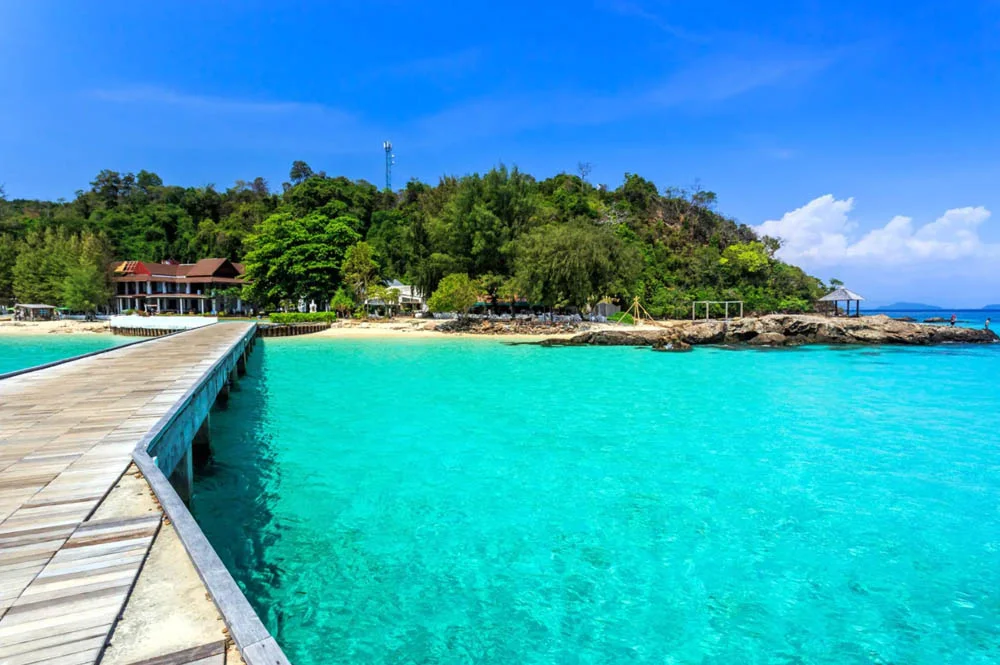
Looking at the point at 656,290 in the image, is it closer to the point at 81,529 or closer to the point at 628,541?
the point at 628,541

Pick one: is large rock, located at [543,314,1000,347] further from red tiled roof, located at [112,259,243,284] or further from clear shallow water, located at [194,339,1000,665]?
red tiled roof, located at [112,259,243,284]

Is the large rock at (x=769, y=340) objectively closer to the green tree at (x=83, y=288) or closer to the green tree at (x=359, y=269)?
the green tree at (x=359, y=269)

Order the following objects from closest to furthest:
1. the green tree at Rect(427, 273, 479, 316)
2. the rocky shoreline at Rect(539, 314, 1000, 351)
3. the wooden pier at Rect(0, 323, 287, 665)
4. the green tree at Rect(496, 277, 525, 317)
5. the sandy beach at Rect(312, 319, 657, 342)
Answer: the wooden pier at Rect(0, 323, 287, 665) → the rocky shoreline at Rect(539, 314, 1000, 351) → the sandy beach at Rect(312, 319, 657, 342) → the green tree at Rect(496, 277, 525, 317) → the green tree at Rect(427, 273, 479, 316)

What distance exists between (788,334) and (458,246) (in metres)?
28.0

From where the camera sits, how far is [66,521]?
12.6 feet

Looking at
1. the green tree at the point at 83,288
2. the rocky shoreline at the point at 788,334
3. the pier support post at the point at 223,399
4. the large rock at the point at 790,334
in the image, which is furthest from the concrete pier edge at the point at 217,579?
the green tree at the point at 83,288

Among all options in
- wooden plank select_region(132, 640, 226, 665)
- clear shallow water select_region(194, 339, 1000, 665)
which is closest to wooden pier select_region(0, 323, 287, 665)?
wooden plank select_region(132, 640, 226, 665)

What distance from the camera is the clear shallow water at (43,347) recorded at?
84.8 ft

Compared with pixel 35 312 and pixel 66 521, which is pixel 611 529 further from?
pixel 35 312

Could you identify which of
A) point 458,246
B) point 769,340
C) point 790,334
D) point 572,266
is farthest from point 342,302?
point 790,334

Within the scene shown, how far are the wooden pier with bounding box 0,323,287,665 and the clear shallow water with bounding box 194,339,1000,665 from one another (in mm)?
1648

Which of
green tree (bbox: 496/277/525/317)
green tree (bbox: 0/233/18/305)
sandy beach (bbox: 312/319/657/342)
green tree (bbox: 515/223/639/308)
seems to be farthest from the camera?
green tree (bbox: 0/233/18/305)

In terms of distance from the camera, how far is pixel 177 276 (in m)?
63.4

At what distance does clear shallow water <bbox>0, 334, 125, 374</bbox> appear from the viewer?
25859mm
